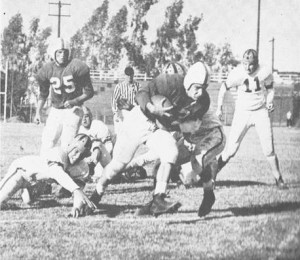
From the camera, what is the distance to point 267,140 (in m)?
3.44

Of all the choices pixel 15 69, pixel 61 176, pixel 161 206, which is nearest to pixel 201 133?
pixel 161 206

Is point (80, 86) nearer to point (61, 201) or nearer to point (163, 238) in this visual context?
point (61, 201)

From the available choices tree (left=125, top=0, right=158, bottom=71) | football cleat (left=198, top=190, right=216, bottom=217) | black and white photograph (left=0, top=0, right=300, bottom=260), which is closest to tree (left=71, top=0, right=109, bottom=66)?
black and white photograph (left=0, top=0, right=300, bottom=260)

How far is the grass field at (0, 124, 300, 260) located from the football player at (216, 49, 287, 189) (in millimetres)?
373

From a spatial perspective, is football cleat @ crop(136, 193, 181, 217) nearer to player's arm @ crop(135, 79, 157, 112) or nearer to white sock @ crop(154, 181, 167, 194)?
white sock @ crop(154, 181, 167, 194)

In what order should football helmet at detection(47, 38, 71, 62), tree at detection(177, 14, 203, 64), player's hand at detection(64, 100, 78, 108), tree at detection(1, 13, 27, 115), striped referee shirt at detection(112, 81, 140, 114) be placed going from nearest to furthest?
tree at detection(177, 14, 203, 64)
football helmet at detection(47, 38, 71, 62)
player's hand at detection(64, 100, 78, 108)
striped referee shirt at detection(112, 81, 140, 114)
tree at detection(1, 13, 27, 115)

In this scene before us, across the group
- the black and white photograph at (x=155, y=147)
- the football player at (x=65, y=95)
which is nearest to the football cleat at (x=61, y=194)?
the black and white photograph at (x=155, y=147)

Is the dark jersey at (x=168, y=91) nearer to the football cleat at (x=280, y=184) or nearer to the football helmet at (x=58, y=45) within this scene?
the football helmet at (x=58, y=45)

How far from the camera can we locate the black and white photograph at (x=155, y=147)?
212 cm

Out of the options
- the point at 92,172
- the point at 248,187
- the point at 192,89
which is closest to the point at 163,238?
the point at 192,89

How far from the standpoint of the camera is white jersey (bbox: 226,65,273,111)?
141 inches

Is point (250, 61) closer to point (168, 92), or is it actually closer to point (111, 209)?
point (168, 92)

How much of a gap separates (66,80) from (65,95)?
3.7 inches

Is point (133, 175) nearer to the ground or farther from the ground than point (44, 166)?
nearer to the ground
